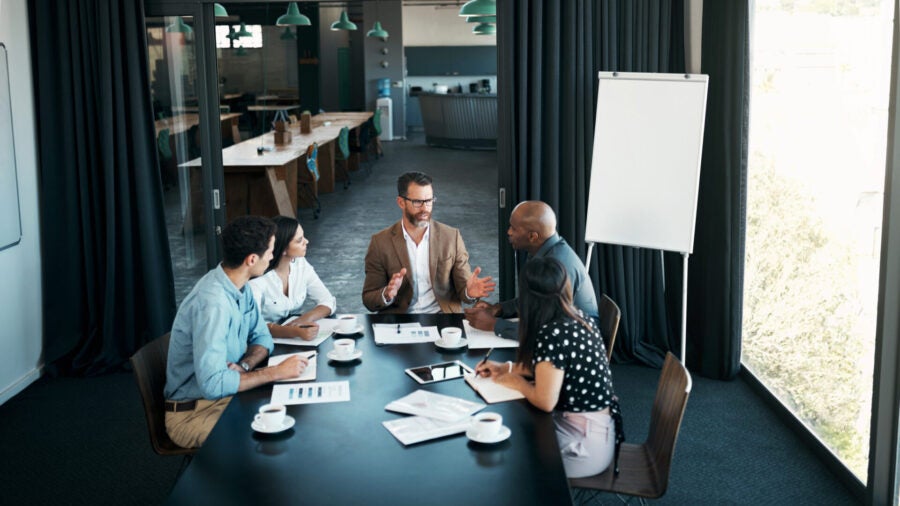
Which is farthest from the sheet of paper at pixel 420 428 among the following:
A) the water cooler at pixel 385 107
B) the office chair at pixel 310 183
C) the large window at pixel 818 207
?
the water cooler at pixel 385 107

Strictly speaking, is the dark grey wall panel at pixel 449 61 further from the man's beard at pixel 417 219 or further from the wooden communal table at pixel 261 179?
the man's beard at pixel 417 219

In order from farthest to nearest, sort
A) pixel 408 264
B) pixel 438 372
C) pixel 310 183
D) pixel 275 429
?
pixel 310 183 < pixel 408 264 < pixel 438 372 < pixel 275 429

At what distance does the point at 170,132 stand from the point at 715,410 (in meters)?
3.68

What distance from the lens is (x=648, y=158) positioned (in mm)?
4676

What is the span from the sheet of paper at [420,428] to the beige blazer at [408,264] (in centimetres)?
159

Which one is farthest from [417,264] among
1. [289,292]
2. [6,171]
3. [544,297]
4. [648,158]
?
[6,171]

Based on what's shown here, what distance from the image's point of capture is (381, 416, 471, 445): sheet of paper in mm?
2424

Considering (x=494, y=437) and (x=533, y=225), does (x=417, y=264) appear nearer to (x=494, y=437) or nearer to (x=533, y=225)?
(x=533, y=225)

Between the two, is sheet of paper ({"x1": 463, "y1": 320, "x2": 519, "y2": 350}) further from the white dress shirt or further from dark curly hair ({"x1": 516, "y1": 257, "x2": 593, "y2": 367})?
the white dress shirt

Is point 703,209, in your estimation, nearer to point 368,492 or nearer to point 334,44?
point 368,492

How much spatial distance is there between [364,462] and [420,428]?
0.25 metres

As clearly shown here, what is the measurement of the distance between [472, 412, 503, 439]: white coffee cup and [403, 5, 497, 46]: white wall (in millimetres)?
20019

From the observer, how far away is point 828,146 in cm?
394

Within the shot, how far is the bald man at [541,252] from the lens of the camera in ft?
11.4
